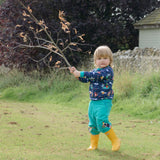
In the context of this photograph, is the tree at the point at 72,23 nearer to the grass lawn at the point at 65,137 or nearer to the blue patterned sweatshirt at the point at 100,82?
the grass lawn at the point at 65,137

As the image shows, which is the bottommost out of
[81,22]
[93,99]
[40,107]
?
[40,107]

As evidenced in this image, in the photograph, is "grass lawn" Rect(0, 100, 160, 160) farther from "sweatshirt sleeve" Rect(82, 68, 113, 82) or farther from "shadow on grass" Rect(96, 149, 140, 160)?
"sweatshirt sleeve" Rect(82, 68, 113, 82)

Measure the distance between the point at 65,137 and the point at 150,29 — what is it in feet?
42.3

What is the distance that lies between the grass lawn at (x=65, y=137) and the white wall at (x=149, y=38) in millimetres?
9781

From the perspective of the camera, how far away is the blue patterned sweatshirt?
13.7ft

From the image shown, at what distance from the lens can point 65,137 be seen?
16.9 feet

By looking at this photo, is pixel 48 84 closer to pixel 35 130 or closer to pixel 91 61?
pixel 91 61

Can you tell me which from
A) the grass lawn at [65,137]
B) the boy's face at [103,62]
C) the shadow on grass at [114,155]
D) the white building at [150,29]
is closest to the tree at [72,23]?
the white building at [150,29]

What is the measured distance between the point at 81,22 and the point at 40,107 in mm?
5543

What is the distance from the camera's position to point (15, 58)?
1227 cm

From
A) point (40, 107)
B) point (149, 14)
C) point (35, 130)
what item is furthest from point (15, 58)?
point (149, 14)

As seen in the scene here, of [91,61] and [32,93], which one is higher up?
[91,61]

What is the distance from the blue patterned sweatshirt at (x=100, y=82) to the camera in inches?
164

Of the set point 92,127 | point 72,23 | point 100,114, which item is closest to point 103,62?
point 100,114
